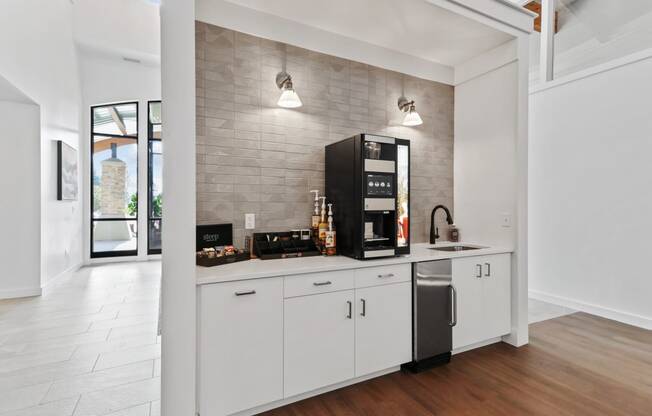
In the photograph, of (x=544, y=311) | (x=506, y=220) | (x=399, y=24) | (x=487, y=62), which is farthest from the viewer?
(x=544, y=311)

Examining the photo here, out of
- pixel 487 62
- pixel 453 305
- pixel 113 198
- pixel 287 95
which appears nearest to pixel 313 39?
pixel 287 95

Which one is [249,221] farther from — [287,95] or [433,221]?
[433,221]

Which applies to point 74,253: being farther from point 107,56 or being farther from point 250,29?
point 250,29

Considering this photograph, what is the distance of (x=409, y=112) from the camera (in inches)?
125

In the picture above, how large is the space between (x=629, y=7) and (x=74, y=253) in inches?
352

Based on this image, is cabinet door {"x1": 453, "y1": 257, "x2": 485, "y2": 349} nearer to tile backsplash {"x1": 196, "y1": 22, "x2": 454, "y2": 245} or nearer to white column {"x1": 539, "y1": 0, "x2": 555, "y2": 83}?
tile backsplash {"x1": 196, "y1": 22, "x2": 454, "y2": 245}

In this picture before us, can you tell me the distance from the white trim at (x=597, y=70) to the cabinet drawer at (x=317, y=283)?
12.3 feet

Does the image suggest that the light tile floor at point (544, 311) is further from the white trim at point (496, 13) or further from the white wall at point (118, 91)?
the white wall at point (118, 91)

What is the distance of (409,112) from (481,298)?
182 cm

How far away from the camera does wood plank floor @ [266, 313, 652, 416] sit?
80.4 inches

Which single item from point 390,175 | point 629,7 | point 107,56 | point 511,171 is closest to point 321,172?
point 390,175

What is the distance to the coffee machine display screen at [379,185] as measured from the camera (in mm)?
2354

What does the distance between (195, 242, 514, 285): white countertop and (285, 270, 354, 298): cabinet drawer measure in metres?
0.04

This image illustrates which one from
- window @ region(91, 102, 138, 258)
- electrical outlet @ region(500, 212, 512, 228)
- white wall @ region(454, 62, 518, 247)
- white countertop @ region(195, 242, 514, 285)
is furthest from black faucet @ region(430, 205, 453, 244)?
window @ region(91, 102, 138, 258)
